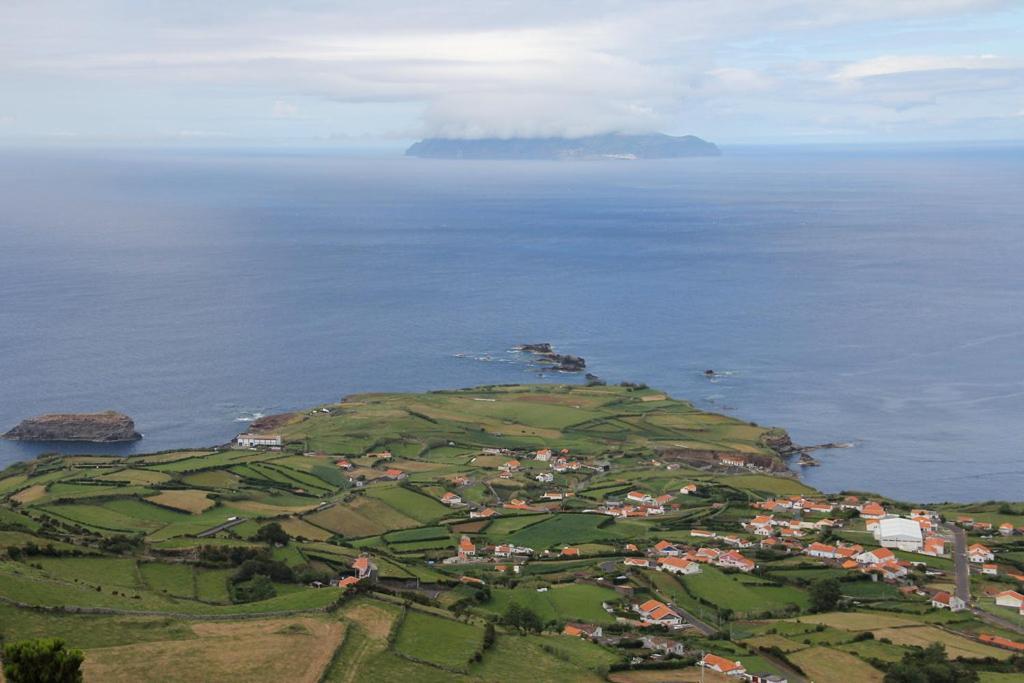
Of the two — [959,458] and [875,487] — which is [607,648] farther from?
[959,458]

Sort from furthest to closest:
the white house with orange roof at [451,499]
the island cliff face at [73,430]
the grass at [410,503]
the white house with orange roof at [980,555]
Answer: the island cliff face at [73,430], the white house with orange roof at [451,499], the grass at [410,503], the white house with orange roof at [980,555]

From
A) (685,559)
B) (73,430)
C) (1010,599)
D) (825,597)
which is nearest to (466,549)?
(685,559)

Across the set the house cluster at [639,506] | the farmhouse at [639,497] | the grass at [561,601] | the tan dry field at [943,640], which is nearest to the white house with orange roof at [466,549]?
the grass at [561,601]

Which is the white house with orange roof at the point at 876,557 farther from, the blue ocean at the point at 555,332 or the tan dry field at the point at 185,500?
the tan dry field at the point at 185,500

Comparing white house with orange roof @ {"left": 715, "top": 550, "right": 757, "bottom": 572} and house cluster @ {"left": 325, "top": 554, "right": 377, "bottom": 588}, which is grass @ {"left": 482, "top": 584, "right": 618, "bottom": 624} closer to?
house cluster @ {"left": 325, "top": 554, "right": 377, "bottom": 588}

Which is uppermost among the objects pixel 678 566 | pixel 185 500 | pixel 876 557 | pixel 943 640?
pixel 943 640

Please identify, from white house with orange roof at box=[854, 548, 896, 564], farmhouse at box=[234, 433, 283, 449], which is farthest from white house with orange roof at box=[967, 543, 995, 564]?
farmhouse at box=[234, 433, 283, 449]

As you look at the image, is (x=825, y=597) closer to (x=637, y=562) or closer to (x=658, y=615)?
(x=658, y=615)
